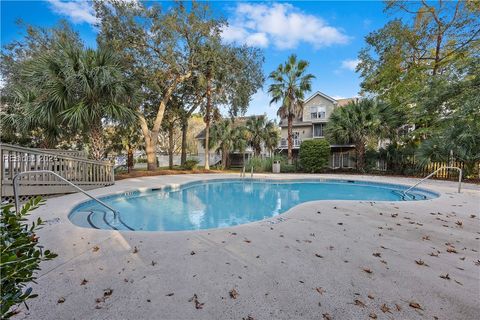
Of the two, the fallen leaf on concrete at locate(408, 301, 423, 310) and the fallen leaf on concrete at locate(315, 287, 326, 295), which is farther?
the fallen leaf on concrete at locate(315, 287, 326, 295)

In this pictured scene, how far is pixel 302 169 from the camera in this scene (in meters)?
17.6

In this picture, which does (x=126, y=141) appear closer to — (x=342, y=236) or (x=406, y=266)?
(x=342, y=236)

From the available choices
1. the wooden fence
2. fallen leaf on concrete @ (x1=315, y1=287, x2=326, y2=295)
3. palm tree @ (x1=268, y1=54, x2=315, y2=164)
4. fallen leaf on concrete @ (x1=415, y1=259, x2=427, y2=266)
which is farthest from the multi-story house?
fallen leaf on concrete @ (x1=315, y1=287, x2=326, y2=295)

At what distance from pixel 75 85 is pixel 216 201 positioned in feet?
23.4

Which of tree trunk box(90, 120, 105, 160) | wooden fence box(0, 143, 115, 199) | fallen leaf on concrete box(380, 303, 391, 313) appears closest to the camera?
fallen leaf on concrete box(380, 303, 391, 313)

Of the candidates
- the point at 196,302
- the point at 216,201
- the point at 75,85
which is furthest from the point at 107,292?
the point at 75,85

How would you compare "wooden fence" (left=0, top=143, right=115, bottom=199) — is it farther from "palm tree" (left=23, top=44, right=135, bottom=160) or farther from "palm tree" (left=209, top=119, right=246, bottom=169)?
"palm tree" (left=209, top=119, right=246, bottom=169)

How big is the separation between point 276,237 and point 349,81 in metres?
19.4

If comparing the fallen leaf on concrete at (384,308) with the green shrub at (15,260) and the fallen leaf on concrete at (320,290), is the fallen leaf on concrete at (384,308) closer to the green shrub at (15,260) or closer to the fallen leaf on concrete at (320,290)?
the fallen leaf on concrete at (320,290)

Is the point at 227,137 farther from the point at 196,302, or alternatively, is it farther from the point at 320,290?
the point at 196,302

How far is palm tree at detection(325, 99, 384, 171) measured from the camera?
15240 mm

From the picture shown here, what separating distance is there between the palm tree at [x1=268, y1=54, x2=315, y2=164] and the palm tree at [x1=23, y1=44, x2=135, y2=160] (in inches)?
470

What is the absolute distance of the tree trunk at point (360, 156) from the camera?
53.6 feet

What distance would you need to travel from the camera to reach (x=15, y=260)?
1056 millimetres
